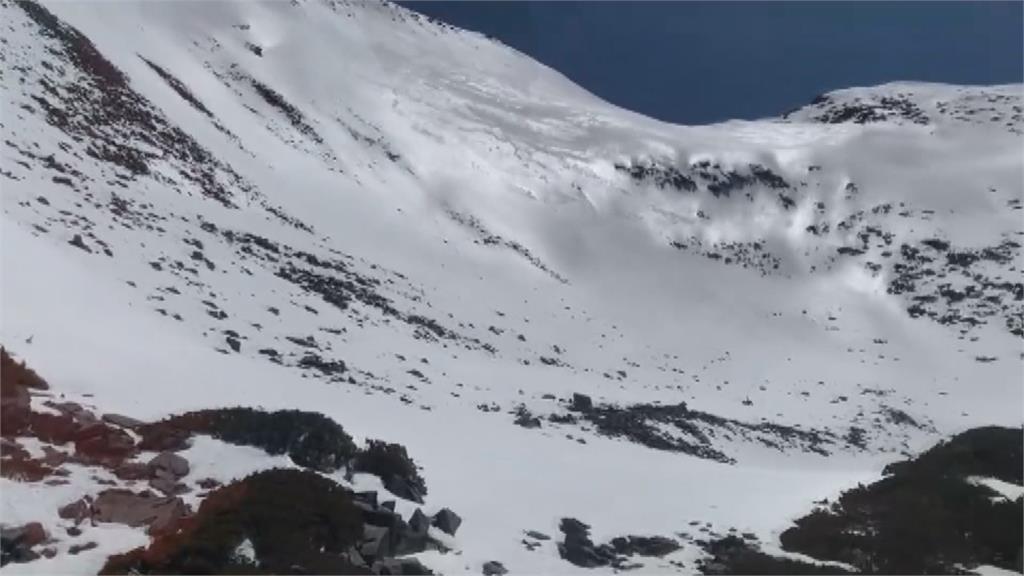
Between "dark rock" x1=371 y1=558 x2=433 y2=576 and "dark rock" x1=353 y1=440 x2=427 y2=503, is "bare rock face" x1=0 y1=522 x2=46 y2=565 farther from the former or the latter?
"dark rock" x1=353 y1=440 x2=427 y2=503

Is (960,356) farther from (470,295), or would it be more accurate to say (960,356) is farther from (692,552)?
(692,552)

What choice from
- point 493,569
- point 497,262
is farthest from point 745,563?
point 497,262

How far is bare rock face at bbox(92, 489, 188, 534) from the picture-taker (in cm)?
1711

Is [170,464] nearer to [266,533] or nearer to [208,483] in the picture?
[208,483]

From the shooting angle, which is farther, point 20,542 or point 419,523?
point 419,523

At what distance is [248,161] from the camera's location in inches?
2197

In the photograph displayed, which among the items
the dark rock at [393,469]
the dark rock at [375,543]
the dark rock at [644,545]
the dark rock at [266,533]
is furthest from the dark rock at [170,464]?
the dark rock at [644,545]

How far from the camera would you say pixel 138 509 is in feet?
57.4

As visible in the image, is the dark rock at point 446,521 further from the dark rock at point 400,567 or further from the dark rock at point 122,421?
the dark rock at point 122,421

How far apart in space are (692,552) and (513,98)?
7367 cm

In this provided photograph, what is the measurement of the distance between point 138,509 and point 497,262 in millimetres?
42350

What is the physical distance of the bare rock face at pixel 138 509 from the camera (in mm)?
17109

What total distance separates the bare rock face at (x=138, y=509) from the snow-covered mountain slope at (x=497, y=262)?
63 cm

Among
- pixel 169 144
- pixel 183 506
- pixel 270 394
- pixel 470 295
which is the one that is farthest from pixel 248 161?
pixel 183 506
